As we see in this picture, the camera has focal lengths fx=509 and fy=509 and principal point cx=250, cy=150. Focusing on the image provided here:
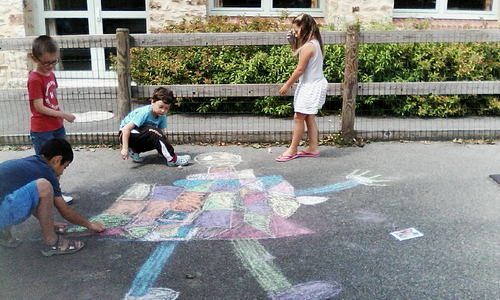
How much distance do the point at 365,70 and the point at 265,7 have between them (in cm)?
398

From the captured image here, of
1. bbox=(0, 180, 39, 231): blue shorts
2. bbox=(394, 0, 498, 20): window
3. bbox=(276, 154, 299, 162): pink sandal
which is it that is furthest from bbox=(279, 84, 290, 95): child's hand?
bbox=(394, 0, 498, 20): window

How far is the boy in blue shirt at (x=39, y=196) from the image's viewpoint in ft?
10.7

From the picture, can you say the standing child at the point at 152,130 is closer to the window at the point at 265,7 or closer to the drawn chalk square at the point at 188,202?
the drawn chalk square at the point at 188,202

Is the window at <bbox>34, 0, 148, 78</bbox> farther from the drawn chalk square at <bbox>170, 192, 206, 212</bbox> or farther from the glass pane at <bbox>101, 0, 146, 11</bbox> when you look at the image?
the drawn chalk square at <bbox>170, 192, 206, 212</bbox>

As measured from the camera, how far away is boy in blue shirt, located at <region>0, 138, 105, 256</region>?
3.26 m

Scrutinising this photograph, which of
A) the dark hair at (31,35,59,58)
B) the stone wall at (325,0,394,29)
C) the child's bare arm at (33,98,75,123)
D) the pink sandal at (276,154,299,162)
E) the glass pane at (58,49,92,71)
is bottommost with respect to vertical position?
the pink sandal at (276,154,299,162)

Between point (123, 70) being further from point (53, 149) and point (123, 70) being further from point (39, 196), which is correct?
point (39, 196)

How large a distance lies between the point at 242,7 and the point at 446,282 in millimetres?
8930

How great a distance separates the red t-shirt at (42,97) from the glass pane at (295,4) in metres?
7.57

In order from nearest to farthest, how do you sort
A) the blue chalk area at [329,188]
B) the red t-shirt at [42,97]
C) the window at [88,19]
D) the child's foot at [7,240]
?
1. the child's foot at [7,240]
2. the red t-shirt at [42,97]
3. the blue chalk area at [329,188]
4. the window at [88,19]

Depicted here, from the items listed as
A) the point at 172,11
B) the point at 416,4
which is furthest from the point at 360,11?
the point at 172,11

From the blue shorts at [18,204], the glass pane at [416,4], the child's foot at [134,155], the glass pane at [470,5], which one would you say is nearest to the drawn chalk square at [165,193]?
the child's foot at [134,155]

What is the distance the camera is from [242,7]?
434 inches

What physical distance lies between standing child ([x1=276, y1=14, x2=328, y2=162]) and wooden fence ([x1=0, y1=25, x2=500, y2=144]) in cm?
61
